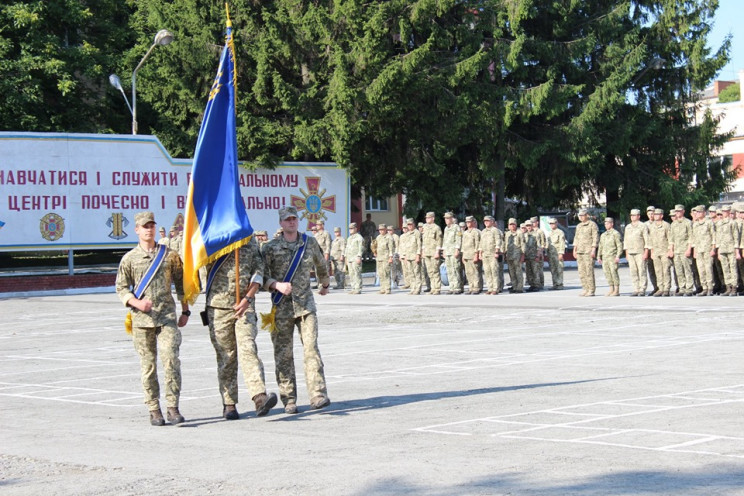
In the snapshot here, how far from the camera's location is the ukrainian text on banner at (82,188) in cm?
3203

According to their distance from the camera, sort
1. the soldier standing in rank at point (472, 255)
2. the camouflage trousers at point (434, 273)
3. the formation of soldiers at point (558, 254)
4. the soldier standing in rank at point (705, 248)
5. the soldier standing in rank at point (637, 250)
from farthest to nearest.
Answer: the camouflage trousers at point (434, 273) → the soldier standing in rank at point (472, 255) → the soldier standing in rank at point (637, 250) → the formation of soldiers at point (558, 254) → the soldier standing in rank at point (705, 248)

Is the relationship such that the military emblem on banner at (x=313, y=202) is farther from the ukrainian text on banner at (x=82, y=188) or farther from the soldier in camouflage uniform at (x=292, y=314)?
the soldier in camouflage uniform at (x=292, y=314)

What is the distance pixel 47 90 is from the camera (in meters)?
41.6

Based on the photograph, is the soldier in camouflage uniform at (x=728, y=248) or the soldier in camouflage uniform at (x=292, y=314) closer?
the soldier in camouflage uniform at (x=292, y=314)

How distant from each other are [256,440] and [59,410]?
2704mm

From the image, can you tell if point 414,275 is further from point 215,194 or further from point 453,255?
point 215,194

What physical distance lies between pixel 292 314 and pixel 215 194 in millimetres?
1373

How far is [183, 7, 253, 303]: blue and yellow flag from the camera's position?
33.8ft

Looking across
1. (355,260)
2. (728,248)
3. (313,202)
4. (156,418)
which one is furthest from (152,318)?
(313,202)

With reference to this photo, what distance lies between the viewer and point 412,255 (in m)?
30.0

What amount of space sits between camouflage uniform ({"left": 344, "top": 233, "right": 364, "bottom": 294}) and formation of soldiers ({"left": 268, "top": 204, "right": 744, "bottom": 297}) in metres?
0.03

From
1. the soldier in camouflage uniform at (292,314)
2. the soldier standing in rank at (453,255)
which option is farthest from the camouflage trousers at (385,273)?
the soldier in camouflage uniform at (292,314)

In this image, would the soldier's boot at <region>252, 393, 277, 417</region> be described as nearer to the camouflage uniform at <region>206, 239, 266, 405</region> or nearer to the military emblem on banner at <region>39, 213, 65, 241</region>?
the camouflage uniform at <region>206, 239, 266, 405</region>

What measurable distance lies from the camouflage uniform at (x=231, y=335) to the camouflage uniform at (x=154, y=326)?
35cm
